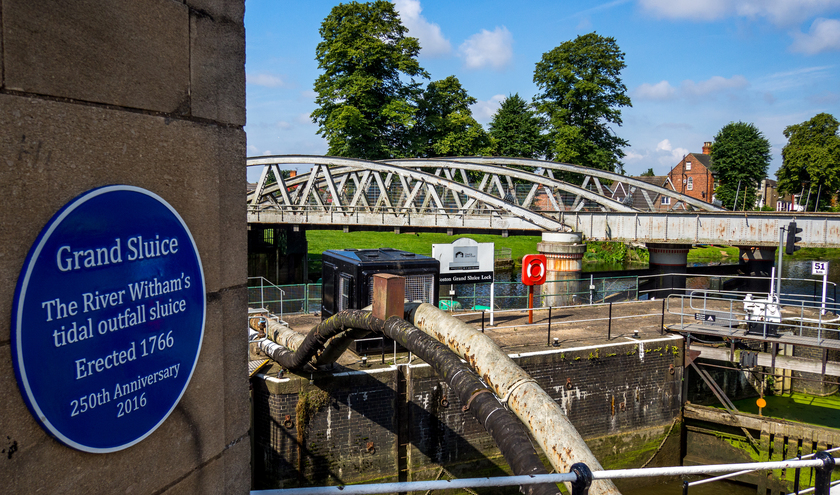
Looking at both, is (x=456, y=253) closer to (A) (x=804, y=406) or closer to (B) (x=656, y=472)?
(A) (x=804, y=406)

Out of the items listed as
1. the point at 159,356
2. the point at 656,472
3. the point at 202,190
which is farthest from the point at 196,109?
the point at 656,472

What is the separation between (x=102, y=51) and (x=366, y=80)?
40034 millimetres

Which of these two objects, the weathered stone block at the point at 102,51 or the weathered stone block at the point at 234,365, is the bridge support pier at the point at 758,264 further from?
the weathered stone block at the point at 102,51

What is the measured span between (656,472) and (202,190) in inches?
102

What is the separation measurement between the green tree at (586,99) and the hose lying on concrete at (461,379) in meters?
38.2

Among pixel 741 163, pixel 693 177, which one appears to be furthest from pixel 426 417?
pixel 693 177

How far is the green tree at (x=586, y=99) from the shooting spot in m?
44.7

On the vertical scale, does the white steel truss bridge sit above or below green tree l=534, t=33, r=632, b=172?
below

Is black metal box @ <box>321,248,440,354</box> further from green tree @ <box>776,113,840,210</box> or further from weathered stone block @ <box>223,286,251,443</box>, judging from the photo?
green tree @ <box>776,113,840,210</box>

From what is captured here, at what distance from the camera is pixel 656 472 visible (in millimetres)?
2885

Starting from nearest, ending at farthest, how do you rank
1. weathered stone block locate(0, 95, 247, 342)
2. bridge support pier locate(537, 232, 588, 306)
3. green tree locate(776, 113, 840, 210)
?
weathered stone block locate(0, 95, 247, 342) < bridge support pier locate(537, 232, 588, 306) < green tree locate(776, 113, 840, 210)

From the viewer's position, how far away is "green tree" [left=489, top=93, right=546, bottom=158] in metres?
49.9

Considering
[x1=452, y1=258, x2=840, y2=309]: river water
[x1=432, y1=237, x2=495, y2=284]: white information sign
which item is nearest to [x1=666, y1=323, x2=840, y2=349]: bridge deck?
[x1=452, y1=258, x2=840, y2=309]: river water

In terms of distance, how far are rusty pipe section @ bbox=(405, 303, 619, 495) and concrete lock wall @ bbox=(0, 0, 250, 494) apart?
11.2 ft
